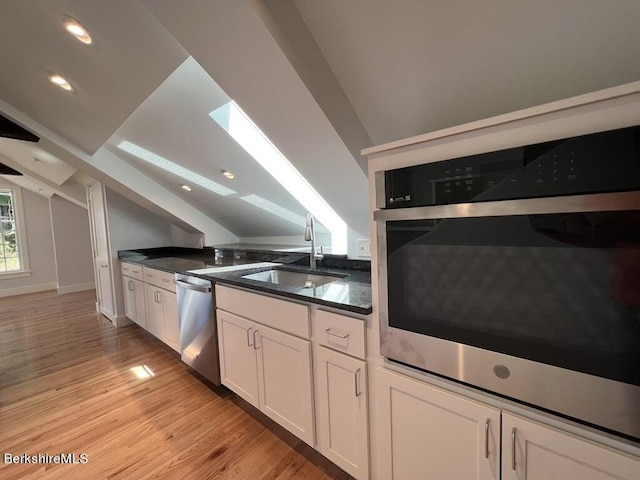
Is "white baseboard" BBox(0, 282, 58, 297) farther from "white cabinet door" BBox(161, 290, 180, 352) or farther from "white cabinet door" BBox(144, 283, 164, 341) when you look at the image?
"white cabinet door" BBox(161, 290, 180, 352)

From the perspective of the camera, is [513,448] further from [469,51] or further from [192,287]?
[192,287]

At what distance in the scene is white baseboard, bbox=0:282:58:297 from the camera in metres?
5.54

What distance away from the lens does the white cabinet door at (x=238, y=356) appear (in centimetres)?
173

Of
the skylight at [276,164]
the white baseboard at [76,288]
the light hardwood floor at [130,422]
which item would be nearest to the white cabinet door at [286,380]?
the light hardwood floor at [130,422]

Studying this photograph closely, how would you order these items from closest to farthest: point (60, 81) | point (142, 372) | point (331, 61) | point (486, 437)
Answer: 1. point (486, 437)
2. point (331, 61)
3. point (60, 81)
4. point (142, 372)

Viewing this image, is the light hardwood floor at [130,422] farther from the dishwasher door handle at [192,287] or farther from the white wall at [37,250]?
the white wall at [37,250]

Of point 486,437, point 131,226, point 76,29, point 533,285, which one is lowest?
point 486,437

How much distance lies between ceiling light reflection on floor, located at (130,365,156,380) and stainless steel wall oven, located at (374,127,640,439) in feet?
8.09

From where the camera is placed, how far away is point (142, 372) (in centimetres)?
255

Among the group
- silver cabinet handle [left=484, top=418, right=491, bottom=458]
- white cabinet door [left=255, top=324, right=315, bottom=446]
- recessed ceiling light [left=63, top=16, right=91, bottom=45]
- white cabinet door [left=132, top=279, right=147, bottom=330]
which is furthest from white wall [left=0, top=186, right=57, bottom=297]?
silver cabinet handle [left=484, top=418, right=491, bottom=458]

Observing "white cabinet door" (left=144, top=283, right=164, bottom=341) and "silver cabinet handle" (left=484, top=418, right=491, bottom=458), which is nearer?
"silver cabinet handle" (left=484, top=418, right=491, bottom=458)

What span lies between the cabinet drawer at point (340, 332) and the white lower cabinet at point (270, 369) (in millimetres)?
119

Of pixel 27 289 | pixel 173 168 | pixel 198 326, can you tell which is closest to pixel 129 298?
pixel 173 168

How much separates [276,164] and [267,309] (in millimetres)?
1049
